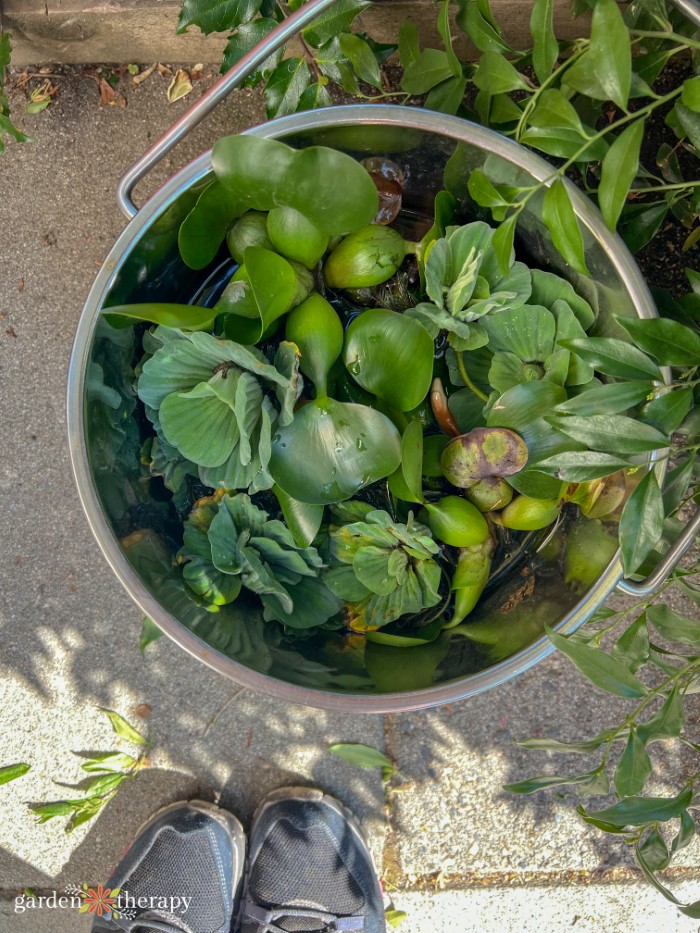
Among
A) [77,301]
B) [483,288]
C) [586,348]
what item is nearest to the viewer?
[586,348]

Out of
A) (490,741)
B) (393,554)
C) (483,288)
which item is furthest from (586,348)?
(490,741)

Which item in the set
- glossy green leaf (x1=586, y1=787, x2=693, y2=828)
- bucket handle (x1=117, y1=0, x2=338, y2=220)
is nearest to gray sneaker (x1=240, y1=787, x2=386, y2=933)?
glossy green leaf (x1=586, y1=787, x2=693, y2=828)

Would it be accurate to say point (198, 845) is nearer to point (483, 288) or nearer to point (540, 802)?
point (540, 802)

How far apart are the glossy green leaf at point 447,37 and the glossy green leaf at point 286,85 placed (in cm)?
16

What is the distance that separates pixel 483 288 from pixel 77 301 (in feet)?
2.04

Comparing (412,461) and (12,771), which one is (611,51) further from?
A: (12,771)

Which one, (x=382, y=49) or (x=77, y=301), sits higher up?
(x=382, y=49)

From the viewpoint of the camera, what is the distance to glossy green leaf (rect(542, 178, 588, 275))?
544 millimetres

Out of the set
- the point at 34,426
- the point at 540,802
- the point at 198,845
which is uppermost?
the point at 34,426

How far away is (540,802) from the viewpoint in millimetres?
1104

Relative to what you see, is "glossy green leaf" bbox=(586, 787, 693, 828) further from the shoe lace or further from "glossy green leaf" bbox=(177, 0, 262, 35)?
"glossy green leaf" bbox=(177, 0, 262, 35)

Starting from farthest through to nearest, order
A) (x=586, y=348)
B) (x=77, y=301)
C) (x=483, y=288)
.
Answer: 1. (x=77, y=301)
2. (x=483, y=288)
3. (x=586, y=348)

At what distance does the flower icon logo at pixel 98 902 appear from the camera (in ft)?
3.63

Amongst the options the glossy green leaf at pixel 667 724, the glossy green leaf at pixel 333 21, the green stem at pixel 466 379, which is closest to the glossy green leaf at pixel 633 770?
the glossy green leaf at pixel 667 724
